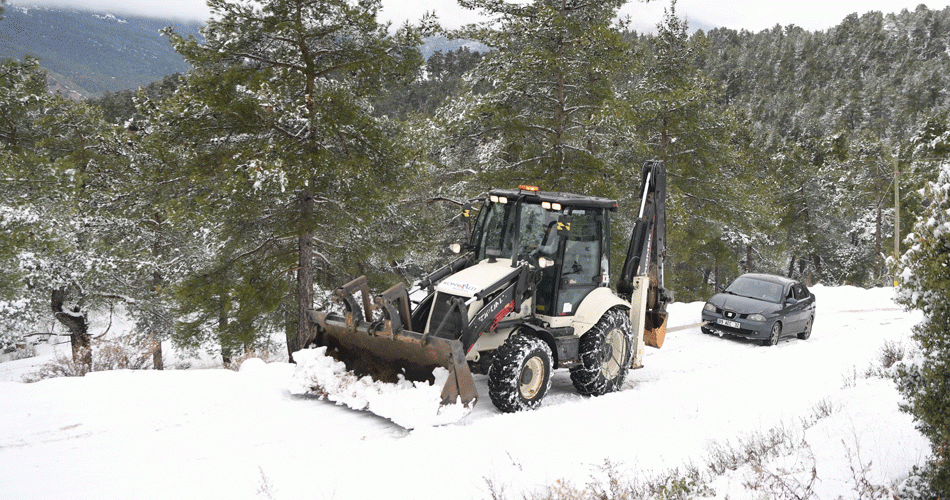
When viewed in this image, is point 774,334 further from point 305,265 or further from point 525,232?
point 305,265

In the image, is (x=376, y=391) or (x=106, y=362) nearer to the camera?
(x=376, y=391)

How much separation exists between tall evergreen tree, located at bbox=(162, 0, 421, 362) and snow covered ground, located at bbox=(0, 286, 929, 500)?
3777 mm

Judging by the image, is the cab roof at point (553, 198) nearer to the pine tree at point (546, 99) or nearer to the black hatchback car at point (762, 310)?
the black hatchback car at point (762, 310)

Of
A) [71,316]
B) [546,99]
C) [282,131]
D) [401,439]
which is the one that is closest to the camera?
[401,439]

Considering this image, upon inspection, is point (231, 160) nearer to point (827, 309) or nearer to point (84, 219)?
point (84, 219)

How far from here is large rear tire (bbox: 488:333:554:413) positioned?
653cm

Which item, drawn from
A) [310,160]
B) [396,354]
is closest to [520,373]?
[396,354]

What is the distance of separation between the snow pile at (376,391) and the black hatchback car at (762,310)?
8.41 metres

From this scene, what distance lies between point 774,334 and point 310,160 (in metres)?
10.1

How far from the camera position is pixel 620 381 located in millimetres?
8172

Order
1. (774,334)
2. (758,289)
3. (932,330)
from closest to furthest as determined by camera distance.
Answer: (932,330) → (774,334) → (758,289)

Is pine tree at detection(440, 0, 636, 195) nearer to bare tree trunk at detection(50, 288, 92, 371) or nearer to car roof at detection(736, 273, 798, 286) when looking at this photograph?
car roof at detection(736, 273, 798, 286)

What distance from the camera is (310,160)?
34.9 feet

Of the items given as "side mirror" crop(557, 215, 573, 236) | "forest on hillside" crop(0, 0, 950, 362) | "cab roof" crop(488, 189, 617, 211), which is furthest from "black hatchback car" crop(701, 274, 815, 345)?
"side mirror" crop(557, 215, 573, 236)
